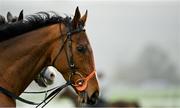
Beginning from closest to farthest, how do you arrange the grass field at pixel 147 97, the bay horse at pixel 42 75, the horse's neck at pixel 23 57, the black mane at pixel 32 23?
the horse's neck at pixel 23 57 → the black mane at pixel 32 23 → the bay horse at pixel 42 75 → the grass field at pixel 147 97

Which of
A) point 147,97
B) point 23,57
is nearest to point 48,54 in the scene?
point 23,57

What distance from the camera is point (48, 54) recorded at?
760 centimetres

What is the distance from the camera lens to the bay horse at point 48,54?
7.49m

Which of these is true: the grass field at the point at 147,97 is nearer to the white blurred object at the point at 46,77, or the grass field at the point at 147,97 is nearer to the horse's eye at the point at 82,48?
the white blurred object at the point at 46,77

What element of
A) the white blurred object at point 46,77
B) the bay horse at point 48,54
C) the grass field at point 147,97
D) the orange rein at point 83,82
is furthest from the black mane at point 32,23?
the grass field at point 147,97

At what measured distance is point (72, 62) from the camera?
752cm

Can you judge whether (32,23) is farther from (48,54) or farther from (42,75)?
(42,75)

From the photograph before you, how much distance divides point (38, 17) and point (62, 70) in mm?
661

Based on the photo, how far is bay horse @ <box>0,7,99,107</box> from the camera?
7492mm

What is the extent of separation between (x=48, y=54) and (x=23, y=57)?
0.91ft

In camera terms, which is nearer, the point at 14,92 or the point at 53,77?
the point at 14,92

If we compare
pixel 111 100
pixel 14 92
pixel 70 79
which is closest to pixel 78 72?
pixel 70 79

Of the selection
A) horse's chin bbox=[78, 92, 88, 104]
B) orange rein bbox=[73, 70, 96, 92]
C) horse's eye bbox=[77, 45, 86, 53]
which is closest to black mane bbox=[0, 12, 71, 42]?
horse's eye bbox=[77, 45, 86, 53]

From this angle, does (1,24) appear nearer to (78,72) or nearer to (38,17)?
(38,17)
